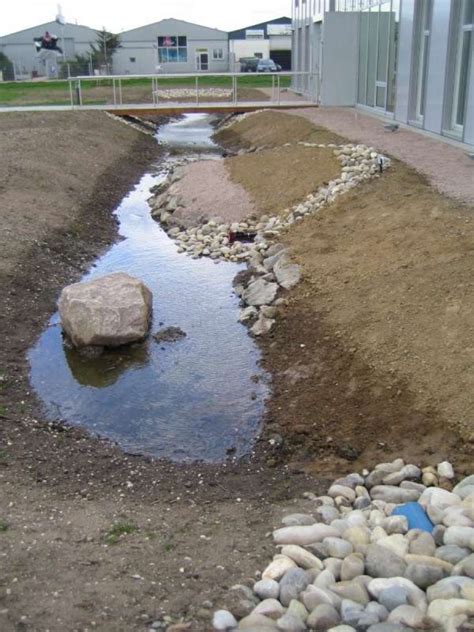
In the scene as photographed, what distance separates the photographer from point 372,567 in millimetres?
4629

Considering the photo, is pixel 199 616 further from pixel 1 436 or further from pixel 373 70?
pixel 373 70

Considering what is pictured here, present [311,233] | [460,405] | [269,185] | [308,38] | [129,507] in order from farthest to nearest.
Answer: [308,38]
[269,185]
[311,233]
[460,405]
[129,507]

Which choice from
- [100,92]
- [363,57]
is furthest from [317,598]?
[100,92]

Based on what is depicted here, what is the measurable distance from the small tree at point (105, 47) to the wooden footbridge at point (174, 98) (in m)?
14.6

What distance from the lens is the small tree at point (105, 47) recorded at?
68.1 m

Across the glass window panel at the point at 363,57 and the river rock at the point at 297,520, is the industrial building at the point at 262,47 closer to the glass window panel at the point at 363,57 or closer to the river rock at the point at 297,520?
the glass window panel at the point at 363,57

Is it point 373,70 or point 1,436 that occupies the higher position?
point 373,70

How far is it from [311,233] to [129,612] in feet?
30.0

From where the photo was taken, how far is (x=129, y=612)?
4.35 m

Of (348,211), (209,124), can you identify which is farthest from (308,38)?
(348,211)

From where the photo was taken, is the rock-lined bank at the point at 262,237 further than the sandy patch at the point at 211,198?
No

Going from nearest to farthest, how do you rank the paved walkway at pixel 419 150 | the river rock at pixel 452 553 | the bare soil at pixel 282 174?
1. the river rock at pixel 452 553
2. the paved walkway at pixel 419 150
3. the bare soil at pixel 282 174

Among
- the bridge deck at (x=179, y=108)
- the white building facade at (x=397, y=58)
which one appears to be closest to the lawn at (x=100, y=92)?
the bridge deck at (x=179, y=108)

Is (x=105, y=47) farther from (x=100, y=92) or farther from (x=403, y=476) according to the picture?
(x=403, y=476)
